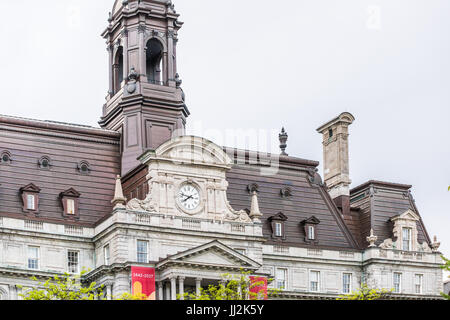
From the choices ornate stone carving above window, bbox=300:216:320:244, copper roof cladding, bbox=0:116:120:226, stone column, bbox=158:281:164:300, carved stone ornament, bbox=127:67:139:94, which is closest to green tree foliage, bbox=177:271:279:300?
stone column, bbox=158:281:164:300

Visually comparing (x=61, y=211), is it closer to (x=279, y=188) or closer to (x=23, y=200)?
(x=23, y=200)

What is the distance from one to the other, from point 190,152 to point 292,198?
14.0 meters

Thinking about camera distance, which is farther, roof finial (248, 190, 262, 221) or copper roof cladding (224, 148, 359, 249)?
copper roof cladding (224, 148, 359, 249)

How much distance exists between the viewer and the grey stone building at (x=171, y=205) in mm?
87750

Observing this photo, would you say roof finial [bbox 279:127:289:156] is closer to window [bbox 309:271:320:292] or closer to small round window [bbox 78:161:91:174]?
window [bbox 309:271:320:292]

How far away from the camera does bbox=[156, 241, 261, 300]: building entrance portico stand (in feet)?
283

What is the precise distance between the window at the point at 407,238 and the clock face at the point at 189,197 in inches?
849

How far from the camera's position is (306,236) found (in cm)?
9962

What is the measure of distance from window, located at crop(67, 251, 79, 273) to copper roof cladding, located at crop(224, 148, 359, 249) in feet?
47.0

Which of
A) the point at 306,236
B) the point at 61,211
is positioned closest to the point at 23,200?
the point at 61,211

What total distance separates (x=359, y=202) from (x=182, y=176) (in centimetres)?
2330

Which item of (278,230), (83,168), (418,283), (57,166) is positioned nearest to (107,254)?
(83,168)

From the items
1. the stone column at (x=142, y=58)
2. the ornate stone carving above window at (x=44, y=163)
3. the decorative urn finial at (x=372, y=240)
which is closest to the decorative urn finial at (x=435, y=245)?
the decorative urn finial at (x=372, y=240)
